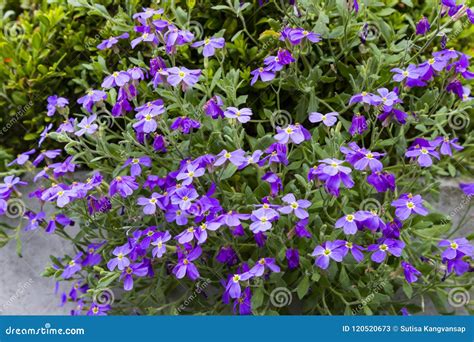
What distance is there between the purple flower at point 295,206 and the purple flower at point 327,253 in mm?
140

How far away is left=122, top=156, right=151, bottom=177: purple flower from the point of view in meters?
2.84

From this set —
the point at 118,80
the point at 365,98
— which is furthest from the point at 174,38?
the point at 365,98

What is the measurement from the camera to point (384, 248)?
262 centimetres

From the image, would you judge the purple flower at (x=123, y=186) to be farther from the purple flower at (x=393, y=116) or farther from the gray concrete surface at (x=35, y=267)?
the purple flower at (x=393, y=116)

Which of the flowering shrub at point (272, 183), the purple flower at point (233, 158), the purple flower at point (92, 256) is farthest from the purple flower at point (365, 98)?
the purple flower at point (92, 256)

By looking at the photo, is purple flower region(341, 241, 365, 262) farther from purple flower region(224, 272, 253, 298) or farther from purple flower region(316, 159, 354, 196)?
purple flower region(224, 272, 253, 298)

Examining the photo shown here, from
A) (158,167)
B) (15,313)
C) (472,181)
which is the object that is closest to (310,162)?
(158,167)

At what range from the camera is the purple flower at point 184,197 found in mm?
2611

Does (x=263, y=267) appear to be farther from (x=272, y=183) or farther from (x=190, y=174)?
(x=190, y=174)

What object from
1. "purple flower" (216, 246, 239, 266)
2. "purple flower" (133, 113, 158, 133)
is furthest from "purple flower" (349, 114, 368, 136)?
"purple flower" (133, 113, 158, 133)

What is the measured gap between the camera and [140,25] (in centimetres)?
313

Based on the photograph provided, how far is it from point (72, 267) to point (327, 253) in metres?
1.09

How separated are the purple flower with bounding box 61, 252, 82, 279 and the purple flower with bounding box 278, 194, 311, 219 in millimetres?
961

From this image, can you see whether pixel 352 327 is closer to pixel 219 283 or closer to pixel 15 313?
pixel 219 283
